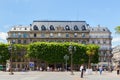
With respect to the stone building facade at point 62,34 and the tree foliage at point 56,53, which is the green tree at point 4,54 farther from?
the stone building facade at point 62,34

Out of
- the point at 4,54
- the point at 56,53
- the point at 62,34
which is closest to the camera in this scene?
the point at 56,53

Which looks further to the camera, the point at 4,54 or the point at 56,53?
the point at 4,54

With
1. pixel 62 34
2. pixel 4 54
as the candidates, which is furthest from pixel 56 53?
pixel 62 34

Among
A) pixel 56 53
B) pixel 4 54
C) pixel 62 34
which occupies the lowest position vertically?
pixel 4 54

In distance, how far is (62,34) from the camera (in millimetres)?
174375

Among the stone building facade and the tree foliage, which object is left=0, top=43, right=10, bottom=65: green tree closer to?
the tree foliage

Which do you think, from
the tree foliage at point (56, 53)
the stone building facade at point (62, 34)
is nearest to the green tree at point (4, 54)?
the tree foliage at point (56, 53)

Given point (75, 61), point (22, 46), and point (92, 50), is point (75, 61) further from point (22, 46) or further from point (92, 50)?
point (22, 46)

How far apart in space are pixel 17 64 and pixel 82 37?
99.2 feet

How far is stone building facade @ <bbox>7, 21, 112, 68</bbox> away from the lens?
173875 millimetres

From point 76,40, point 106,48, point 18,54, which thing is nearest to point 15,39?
point 18,54

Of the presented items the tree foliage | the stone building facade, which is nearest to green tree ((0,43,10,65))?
the tree foliage

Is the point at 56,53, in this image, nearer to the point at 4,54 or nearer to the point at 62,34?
the point at 4,54

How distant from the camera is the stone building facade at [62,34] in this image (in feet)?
570
